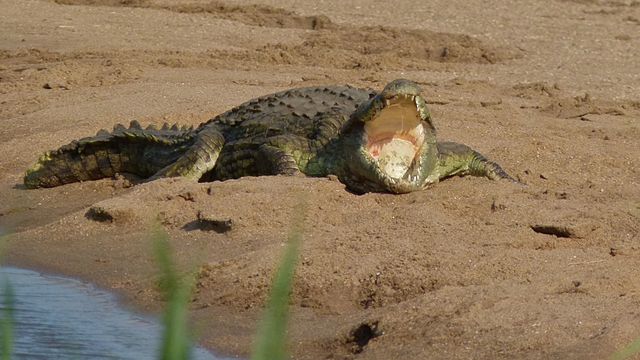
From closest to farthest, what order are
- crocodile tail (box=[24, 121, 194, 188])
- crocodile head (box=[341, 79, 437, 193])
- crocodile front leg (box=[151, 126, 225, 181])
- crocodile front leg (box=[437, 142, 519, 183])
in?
crocodile head (box=[341, 79, 437, 193]), crocodile front leg (box=[437, 142, 519, 183]), crocodile front leg (box=[151, 126, 225, 181]), crocodile tail (box=[24, 121, 194, 188])

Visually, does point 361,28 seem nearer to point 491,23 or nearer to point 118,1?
point 491,23

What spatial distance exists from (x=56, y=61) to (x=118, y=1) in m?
2.71

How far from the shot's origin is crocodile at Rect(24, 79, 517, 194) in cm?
762

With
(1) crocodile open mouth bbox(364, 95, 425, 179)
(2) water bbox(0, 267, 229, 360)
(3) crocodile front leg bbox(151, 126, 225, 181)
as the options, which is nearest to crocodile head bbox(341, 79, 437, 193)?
(1) crocodile open mouth bbox(364, 95, 425, 179)

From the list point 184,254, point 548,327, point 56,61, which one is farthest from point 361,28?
point 548,327

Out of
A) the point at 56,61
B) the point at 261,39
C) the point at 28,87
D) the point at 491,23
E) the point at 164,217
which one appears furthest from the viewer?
the point at 491,23

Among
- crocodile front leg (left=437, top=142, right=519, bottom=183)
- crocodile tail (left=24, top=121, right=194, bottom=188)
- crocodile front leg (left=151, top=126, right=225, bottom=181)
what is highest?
crocodile front leg (left=437, top=142, right=519, bottom=183)

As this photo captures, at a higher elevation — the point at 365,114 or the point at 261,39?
the point at 365,114

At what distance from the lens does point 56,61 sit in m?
12.6

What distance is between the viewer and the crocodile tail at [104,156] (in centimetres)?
881

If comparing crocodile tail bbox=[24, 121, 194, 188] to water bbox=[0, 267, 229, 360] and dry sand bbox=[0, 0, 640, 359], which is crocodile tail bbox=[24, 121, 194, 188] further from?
water bbox=[0, 267, 229, 360]

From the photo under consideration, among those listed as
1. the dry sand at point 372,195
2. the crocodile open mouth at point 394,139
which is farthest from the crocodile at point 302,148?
the dry sand at point 372,195

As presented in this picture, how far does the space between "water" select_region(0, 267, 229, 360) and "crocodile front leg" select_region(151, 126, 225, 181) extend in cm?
164

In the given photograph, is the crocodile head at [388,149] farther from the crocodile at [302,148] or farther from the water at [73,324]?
the water at [73,324]
